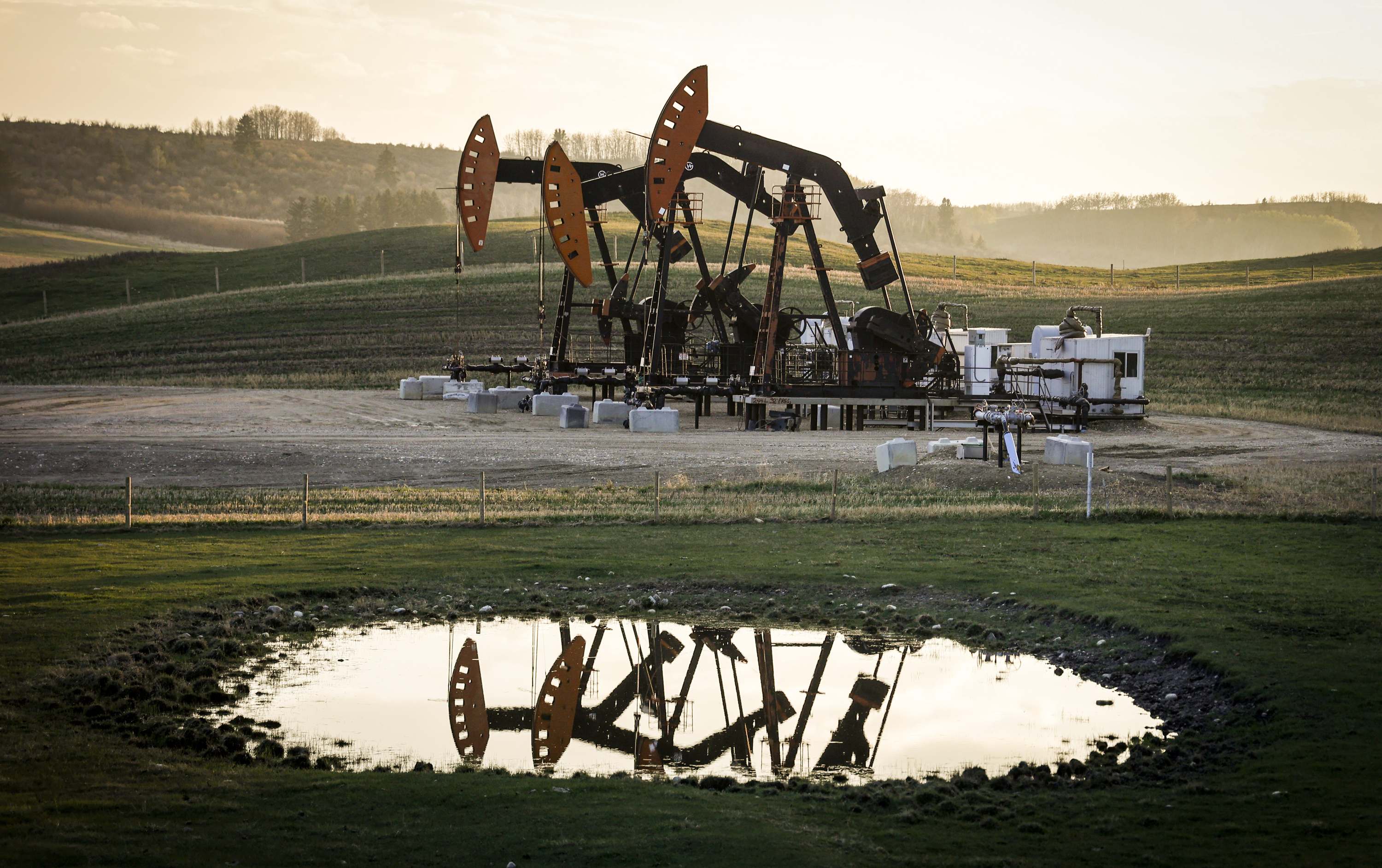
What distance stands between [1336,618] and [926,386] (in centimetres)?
2477

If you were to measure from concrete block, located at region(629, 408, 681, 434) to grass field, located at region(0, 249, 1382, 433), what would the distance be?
20.2 m

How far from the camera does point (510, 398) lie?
39.5m

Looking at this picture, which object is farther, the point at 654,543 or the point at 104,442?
the point at 104,442

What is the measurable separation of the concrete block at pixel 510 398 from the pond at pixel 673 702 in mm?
26340

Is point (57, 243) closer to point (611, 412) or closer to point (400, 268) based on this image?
point (400, 268)

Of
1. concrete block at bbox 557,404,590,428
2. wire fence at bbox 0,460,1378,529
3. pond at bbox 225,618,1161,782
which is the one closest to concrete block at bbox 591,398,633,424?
concrete block at bbox 557,404,590,428

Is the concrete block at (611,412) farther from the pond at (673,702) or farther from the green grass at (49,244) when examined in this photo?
the green grass at (49,244)

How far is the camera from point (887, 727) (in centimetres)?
1005

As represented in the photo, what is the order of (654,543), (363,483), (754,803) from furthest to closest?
(363,483) < (654,543) < (754,803)

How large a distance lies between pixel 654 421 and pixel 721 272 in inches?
262

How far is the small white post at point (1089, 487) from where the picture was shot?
1948cm

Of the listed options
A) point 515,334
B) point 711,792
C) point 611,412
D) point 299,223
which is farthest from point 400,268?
point 711,792

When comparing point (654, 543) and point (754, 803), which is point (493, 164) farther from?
point (754, 803)

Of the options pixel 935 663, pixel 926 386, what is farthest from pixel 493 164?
pixel 935 663
